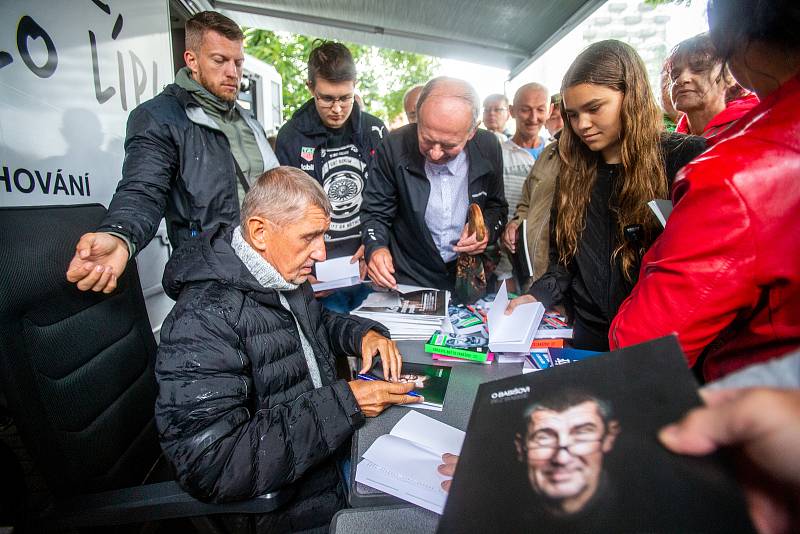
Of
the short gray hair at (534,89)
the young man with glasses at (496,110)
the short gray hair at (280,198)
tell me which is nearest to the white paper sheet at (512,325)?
the short gray hair at (280,198)

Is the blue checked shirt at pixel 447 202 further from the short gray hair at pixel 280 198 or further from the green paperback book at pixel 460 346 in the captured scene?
the short gray hair at pixel 280 198

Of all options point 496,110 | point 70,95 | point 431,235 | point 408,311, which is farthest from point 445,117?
point 496,110

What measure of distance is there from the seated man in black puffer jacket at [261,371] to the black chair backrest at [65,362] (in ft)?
0.69

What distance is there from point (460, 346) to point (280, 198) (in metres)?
0.83

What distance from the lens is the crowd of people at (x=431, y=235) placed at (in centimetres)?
68

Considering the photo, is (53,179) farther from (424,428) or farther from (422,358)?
(424,428)

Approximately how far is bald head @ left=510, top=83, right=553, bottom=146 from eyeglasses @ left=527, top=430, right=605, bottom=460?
367 centimetres

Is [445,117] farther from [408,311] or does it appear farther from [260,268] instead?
[260,268]

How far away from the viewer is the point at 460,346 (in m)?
1.58

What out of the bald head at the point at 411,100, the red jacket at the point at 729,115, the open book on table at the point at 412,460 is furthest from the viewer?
the bald head at the point at 411,100

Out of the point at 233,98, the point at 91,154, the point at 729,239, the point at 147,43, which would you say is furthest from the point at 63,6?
the point at 729,239

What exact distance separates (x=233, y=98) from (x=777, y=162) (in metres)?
2.30

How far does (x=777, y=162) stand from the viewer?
652 millimetres

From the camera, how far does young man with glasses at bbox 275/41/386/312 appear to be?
2.78 meters
